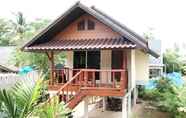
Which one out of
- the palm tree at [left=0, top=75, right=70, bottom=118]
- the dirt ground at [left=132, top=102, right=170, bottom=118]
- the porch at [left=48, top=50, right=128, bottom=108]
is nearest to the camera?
the palm tree at [left=0, top=75, right=70, bottom=118]

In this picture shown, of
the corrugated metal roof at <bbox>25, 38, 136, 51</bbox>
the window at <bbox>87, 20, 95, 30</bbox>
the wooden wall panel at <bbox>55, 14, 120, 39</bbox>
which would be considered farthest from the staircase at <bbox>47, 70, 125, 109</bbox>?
the window at <bbox>87, 20, 95, 30</bbox>

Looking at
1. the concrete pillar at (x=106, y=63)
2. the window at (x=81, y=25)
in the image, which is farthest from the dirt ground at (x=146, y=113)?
the window at (x=81, y=25)

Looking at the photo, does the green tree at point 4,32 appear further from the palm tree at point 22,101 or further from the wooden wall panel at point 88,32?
the palm tree at point 22,101

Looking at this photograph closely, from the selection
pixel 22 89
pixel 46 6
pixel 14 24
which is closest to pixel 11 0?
pixel 46 6

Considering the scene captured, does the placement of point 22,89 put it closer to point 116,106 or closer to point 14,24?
point 116,106

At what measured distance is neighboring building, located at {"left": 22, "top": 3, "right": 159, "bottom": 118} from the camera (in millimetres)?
16172

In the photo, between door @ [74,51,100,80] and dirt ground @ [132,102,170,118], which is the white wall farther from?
door @ [74,51,100,80]

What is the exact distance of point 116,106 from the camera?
19344mm

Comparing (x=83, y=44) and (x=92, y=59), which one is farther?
(x=92, y=59)

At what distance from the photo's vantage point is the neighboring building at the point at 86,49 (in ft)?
53.1

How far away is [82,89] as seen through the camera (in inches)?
618

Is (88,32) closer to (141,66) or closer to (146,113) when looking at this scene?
(141,66)

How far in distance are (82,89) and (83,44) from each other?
2459 mm

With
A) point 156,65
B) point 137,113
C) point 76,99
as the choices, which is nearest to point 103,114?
point 137,113
